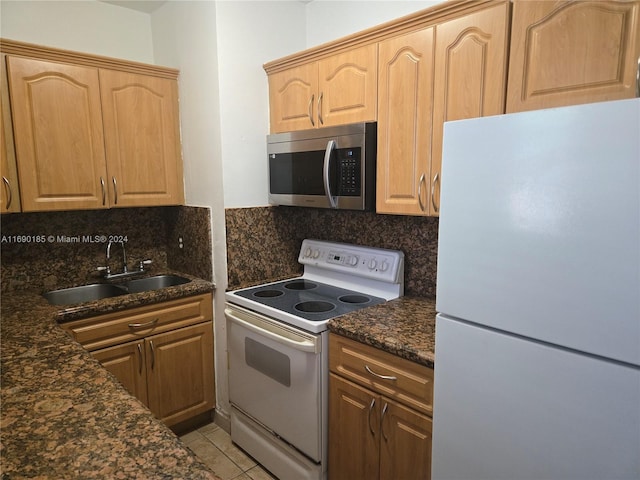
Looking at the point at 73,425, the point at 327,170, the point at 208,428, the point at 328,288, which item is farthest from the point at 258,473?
the point at 327,170

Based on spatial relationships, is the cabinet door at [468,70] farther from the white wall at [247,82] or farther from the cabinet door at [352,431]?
the white wall at [247,82]

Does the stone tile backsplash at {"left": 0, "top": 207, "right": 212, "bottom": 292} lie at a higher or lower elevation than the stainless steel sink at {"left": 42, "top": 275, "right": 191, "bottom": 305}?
higher

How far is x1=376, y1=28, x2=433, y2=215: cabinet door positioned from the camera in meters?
1.66

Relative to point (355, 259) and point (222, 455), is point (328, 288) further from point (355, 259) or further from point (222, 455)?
point (222, 455)

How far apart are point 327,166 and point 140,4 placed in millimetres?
1661

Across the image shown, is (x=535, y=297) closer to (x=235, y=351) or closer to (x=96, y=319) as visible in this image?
(x=235, y=351)

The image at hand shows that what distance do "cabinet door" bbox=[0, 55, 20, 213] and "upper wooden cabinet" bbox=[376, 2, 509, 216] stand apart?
5.93ft

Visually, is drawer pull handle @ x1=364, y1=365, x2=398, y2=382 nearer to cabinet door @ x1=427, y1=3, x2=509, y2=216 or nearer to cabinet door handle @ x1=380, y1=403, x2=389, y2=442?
cabinet door handle @ x1=380, y1=403, x2=389, y2=442

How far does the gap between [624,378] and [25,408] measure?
4.67 ft

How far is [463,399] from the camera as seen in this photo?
1.20 m

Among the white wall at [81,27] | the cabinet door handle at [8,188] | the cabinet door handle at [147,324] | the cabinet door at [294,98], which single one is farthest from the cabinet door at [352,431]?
the white wall at [81,27]

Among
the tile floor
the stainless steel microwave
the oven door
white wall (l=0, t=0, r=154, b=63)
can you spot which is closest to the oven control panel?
the stainless steel microwave

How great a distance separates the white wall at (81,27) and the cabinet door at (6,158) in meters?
0.42

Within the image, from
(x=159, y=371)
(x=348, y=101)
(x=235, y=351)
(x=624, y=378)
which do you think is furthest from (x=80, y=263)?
(x=624, y=378)
